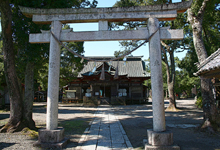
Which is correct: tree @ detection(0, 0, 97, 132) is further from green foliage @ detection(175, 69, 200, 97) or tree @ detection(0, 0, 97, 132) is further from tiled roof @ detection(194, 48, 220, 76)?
green foliage @ detection(175, 69, 200, 97)

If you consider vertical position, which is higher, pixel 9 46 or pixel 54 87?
pixel 9 46

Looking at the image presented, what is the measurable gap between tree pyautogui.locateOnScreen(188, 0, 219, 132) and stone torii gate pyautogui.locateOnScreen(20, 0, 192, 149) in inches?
133

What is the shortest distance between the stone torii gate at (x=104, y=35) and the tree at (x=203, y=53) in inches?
133

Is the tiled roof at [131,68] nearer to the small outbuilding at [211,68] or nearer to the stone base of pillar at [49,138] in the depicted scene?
the small outbuilding at [211,68]

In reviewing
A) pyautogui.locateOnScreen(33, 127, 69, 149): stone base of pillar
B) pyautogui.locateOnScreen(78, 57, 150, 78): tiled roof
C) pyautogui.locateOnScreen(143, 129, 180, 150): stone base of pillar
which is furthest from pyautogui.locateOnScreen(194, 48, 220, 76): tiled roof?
pyautogui.locateOnScreen(78, 57, 150, 78): tiled roof

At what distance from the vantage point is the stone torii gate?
5184 mm

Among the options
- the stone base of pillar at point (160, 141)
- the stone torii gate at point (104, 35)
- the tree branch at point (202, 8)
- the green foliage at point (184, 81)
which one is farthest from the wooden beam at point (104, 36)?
the green foliage at point (184, 81)

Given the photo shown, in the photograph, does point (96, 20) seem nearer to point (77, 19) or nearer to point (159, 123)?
point (77, 19)

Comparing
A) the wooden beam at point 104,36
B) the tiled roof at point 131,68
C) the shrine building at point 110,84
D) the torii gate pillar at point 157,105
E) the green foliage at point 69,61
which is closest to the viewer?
the torii gate pillar at point 157,105

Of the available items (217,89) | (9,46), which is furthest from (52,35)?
(217,89)

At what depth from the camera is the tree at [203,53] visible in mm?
7477

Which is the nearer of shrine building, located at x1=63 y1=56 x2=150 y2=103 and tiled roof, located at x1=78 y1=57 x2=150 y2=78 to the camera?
shrine building, located at x1=63 y1=56 x2=150 y2=103

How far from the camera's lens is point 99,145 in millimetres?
5523

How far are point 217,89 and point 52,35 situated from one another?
20303 millimetres
